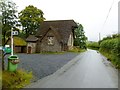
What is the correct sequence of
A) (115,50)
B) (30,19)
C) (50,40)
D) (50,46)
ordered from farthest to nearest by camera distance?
1. (30,19)
2. (50,46)
3. (50,40)
4. (115,50)

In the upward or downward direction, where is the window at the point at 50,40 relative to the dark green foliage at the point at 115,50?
upward

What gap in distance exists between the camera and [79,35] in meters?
81.1

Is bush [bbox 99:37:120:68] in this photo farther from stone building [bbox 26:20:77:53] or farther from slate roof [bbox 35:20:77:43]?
slate roof [bbox 35:20:77:43]

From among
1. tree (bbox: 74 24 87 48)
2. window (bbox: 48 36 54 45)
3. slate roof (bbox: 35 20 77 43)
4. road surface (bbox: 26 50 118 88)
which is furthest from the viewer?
tree (bbox: 74 24 87 48)

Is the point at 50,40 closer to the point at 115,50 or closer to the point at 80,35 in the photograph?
the point at 80,35

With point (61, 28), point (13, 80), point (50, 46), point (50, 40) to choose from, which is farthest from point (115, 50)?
point (61, 28)

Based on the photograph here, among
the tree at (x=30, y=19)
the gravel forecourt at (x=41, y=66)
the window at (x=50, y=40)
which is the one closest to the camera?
the gravel forecourt at (x=41, y=66)

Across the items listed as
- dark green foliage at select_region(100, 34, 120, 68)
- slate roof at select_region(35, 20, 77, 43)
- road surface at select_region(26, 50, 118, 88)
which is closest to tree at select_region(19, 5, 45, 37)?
slate roof at select_region(35, 20, 77, 43)

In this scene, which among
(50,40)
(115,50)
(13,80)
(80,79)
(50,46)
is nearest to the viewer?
(13,80)

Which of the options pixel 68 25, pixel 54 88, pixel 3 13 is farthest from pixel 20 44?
pixel 54 88

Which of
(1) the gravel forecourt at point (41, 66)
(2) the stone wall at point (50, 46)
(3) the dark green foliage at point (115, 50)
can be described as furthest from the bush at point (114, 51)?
(2) the stone wall at point (50, 46)

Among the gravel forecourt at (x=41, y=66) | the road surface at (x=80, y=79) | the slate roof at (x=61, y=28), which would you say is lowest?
the road surface at (x=80, y=79)

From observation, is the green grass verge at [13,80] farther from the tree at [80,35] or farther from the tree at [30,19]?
the tree at [80,35]

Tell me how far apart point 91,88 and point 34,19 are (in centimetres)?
6055
